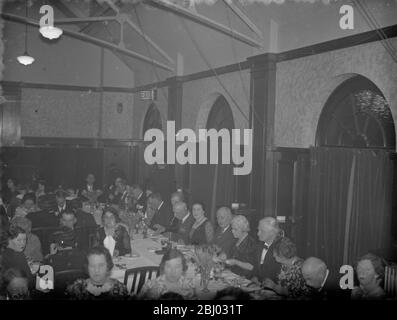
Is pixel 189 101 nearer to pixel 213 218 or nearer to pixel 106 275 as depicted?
pixel 213 218

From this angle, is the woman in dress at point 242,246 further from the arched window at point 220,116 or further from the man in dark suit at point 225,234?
the arched window at point 220,116

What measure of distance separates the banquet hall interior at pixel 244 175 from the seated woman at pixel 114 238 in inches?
0.9

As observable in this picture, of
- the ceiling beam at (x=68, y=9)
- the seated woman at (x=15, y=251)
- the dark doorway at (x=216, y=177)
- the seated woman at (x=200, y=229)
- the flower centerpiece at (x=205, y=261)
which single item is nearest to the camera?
the flower centerpiece at (x=205, y=261)

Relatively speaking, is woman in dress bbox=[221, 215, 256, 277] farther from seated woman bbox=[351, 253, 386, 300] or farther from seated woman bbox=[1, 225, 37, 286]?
seated woman bbox=[1, 225, 37, 286]

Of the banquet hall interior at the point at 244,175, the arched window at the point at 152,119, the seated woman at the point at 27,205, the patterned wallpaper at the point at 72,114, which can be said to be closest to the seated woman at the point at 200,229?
the banquet hall interior at the point at 244,175

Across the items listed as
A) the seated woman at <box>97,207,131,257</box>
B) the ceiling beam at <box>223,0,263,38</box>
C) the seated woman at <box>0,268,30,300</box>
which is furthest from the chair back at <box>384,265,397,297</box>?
the ceiling beam at <box>223,0,263,38</box>

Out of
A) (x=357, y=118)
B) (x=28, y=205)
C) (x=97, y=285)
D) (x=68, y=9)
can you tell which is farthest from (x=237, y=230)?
(x=68, y=9)

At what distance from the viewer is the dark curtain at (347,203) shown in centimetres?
461

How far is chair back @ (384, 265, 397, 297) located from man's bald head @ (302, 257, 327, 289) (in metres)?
1.01

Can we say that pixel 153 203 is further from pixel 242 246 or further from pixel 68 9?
pixel 68 9

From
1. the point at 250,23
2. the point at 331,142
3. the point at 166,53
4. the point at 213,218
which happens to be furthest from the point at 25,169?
the point at 331,142

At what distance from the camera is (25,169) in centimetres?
1072

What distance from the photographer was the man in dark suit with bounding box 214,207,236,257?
5.15 m

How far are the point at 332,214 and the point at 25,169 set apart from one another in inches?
315
